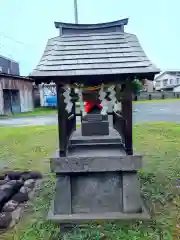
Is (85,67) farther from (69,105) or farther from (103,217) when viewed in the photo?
(103,217)

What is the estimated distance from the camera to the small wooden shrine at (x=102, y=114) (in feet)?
11.1

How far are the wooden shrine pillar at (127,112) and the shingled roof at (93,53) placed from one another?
1.25 feet

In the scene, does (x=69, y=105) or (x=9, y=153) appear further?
(x=9, y=153)

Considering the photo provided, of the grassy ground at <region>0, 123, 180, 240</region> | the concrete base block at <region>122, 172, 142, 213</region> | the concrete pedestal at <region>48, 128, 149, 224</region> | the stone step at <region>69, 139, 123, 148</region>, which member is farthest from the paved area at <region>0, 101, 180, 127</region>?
the concrete base block at <region>122, 172, 142, 213</region>

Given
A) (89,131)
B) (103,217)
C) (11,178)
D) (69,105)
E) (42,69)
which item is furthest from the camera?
(11,178)

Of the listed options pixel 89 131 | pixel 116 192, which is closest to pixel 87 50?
pixel 89 131

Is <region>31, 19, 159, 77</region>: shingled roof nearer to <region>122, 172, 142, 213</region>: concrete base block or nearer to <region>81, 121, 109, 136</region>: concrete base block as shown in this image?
<region>81, 121, 109, 136</region>: concrete base block

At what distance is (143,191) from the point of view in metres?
4.74

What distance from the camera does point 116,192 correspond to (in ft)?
12.3

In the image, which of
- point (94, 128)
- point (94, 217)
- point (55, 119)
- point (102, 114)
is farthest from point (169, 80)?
point (94, 217)

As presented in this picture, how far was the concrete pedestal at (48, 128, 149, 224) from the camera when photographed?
3.57m

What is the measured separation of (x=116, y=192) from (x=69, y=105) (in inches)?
60.9

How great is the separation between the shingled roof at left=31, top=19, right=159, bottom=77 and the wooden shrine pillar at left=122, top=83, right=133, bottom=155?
0.38 m

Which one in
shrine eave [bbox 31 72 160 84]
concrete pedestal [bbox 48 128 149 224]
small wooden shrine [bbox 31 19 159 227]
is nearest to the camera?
shrine eave [bbox 31 72 160 84]
